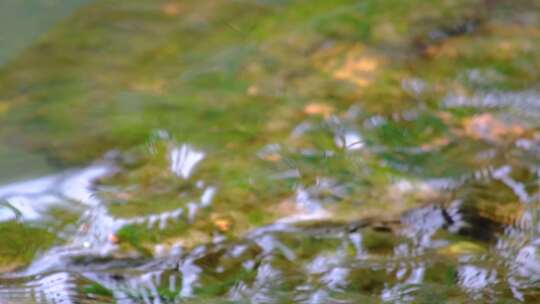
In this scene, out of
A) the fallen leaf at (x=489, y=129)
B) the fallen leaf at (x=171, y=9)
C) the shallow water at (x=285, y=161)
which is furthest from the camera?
the fallen leaf at (x=171, y=9)

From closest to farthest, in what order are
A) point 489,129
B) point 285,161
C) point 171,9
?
point 285,161 < point 489,129 < point 171,9

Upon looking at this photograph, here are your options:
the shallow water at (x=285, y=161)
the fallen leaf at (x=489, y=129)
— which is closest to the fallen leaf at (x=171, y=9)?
the shallow water at (x=285, y=161)

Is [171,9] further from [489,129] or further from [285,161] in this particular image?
[489,129]

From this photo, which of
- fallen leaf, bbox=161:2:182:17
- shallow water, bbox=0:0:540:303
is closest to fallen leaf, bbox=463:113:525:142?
shallow water, bbox=0:0:540:303

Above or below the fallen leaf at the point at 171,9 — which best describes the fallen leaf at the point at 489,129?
below

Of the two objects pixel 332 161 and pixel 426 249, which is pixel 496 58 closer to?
pixel 332 161

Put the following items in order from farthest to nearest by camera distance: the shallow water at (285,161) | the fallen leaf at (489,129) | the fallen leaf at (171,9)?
the fallen leaf at (171,9) → the fallen leaf at (489,129) → the shallow water at (285,161)

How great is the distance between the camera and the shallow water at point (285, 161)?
2090 millimetres

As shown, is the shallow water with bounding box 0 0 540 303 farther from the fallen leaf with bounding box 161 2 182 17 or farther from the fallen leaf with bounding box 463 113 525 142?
the fallen leaf with bounding box 161 2 182 17

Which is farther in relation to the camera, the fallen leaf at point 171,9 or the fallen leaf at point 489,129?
the fallen leaf at point 171,9

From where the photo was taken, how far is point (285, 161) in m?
2.56

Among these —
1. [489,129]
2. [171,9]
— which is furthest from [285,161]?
[171,9]

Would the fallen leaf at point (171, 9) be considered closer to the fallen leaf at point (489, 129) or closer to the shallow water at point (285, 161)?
the shallow water at point (285, 161)

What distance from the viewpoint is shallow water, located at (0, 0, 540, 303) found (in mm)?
2090
